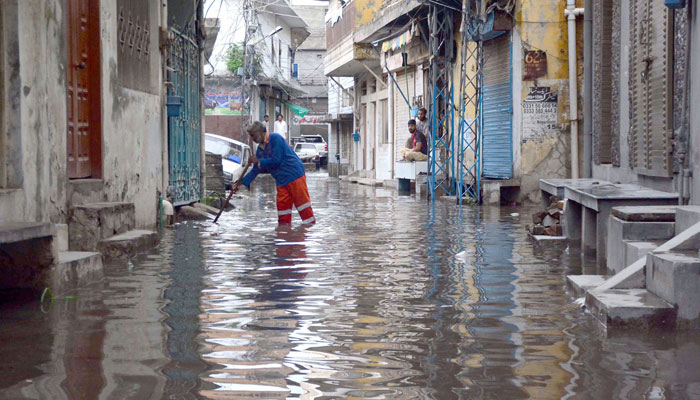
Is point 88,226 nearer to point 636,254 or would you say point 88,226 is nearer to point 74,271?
point 74,271

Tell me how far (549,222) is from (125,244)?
5.22 m

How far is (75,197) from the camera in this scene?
29.9 feet

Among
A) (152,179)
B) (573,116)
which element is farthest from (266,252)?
(573,116)

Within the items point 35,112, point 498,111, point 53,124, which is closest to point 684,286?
point 35,112

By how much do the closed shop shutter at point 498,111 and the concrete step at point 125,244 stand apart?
10222mm

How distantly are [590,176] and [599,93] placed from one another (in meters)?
1.90

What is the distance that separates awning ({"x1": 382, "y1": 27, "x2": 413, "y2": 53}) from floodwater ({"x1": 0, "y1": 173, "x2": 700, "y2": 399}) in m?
15.9

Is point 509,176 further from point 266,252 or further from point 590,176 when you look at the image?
point 266,252

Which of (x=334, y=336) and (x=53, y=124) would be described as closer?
(x=334, y=336)

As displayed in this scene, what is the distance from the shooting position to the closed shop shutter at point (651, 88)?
958cm

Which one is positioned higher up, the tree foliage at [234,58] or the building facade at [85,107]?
the tree foliage at [234,58]

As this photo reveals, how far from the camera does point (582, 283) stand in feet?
22.4

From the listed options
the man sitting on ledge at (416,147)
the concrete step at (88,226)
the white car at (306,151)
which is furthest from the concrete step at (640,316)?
the white car at (306,151)

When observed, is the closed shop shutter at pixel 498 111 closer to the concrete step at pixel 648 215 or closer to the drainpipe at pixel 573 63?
the drainpipe at pixel 573 63
